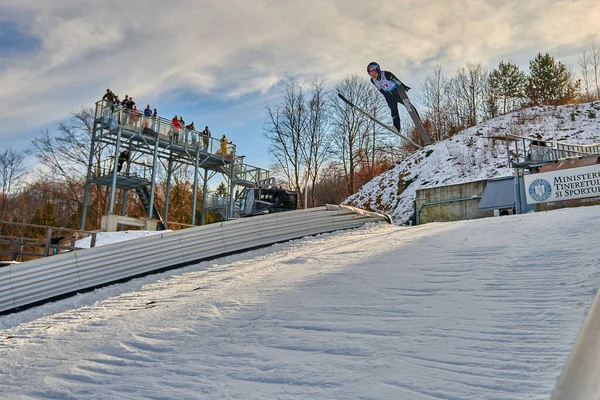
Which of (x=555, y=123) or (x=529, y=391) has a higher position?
(x=555, y=123)

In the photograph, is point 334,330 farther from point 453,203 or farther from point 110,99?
point 110,99

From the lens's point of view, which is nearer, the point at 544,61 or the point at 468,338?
the point at 468,338

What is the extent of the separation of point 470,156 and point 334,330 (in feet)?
105

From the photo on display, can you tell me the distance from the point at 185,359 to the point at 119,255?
235 inches

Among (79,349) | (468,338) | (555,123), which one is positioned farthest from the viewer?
(555,123)

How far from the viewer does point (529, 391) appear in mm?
3279

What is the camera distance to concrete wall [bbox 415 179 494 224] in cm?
2464

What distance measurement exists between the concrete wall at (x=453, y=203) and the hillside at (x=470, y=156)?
1836 millimetres

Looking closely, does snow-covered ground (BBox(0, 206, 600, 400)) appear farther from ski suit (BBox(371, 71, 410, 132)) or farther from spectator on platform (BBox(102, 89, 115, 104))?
ski suit (BBox(371, 71, 410, 132))

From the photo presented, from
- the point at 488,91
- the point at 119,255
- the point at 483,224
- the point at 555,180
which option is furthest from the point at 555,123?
the point at 119,255

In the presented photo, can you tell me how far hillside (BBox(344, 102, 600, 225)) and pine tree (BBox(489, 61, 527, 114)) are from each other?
13.9m

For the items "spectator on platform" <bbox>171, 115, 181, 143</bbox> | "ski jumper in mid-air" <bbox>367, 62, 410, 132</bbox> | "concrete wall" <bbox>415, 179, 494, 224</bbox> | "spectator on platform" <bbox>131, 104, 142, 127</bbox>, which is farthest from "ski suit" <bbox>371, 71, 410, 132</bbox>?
"spectator on platform" <bbox>131, 104, 142, 127</bbox>

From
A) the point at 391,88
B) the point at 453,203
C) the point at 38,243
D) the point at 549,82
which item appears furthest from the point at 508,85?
the point at 38,243

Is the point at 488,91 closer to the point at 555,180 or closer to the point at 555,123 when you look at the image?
the point at 555,123
